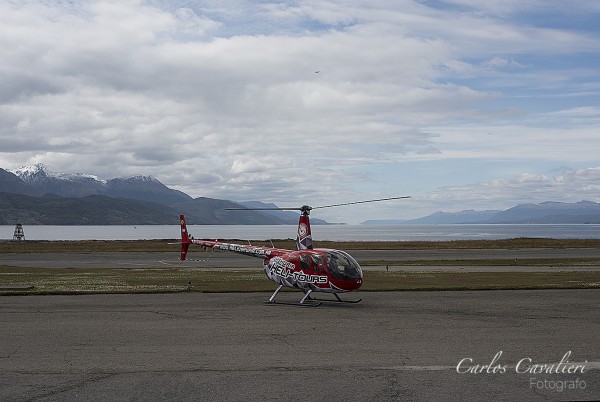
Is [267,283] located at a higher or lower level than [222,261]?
higher

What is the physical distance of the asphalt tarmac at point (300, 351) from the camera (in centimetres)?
1177

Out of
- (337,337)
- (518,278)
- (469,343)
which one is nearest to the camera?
(469,343)

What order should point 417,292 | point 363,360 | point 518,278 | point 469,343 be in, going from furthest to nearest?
point 518,278, point 417,292, point 469,343, point 363,360

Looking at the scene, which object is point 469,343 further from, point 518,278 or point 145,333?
point 518,278

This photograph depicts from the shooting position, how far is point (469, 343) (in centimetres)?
1609

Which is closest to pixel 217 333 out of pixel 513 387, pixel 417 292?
pixel 513 387

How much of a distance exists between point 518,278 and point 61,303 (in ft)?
84.1

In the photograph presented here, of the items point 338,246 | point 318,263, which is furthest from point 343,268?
point 338,246

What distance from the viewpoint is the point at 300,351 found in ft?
50.3

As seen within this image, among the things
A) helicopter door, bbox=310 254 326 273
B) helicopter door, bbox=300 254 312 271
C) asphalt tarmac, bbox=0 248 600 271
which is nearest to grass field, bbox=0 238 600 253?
asphalt tarmac, bbox=0 248 600 271

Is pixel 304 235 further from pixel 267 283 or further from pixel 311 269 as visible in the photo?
Answer: pixel 267 283
